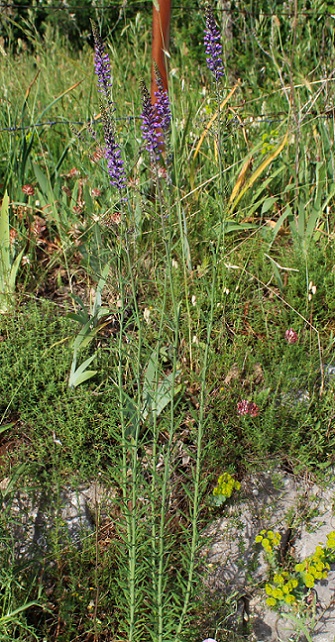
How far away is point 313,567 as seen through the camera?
7.22 ft

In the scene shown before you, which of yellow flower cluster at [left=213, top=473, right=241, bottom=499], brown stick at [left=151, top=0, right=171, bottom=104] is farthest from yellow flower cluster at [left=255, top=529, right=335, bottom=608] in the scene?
brown stick at [left=151, top=0, right=171, bottom=104]

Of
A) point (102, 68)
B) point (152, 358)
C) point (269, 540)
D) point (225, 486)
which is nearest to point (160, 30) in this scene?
point (102, 68)

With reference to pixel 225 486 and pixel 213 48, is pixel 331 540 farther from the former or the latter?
pixel 213 48

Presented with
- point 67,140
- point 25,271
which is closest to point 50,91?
point 67,140

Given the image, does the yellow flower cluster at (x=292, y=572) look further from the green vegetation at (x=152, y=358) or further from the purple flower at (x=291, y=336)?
the purple flower at (x=291, y=336)

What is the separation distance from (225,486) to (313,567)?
1.28 ft

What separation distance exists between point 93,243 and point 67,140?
3.58ft

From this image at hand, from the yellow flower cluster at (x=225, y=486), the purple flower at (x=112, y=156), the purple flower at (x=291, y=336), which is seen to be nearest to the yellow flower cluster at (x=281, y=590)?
the yellow flower cluster at (x=225, y=486)

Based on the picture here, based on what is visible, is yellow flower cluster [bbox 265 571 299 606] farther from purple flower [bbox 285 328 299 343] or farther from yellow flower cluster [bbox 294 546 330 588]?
purple flower [bbox 285 328 299 343]

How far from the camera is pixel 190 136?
3.34 meters

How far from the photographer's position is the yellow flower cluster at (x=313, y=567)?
2191 millimetres

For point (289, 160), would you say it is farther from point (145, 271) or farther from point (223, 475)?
point (223, 475)

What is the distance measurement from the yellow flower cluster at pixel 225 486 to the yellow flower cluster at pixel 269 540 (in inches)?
6.8

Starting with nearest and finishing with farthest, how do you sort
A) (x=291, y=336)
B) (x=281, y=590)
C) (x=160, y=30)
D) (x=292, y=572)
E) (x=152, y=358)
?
(x=152, y=358) → (x=281, y=590) → (x=292, y=572) → (x=291, y=336) → (x=160, y=30)
